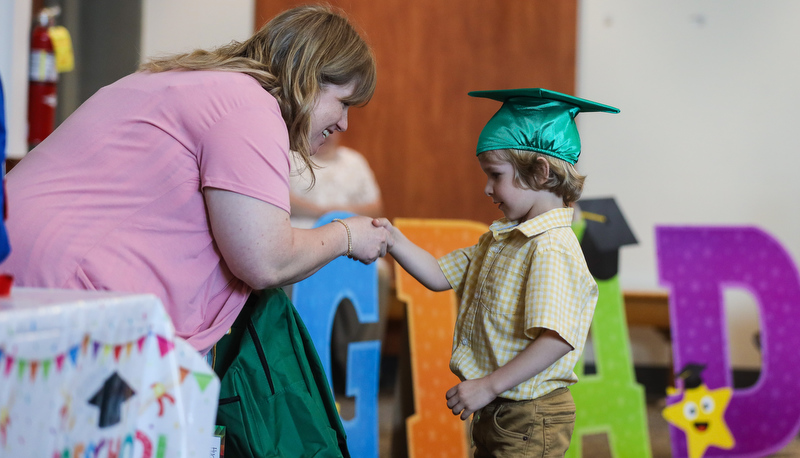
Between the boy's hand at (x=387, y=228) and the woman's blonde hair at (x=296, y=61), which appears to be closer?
the woman's blonde hair at (x=296, y=61)

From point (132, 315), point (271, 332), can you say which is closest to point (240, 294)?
point (271, 332)

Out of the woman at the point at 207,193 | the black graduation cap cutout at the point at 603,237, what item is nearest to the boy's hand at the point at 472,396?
the woman at the point at 207,193

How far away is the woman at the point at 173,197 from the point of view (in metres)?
1.16

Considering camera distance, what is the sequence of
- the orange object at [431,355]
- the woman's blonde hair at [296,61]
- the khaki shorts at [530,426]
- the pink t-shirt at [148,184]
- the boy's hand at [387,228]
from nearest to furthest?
the pink t-shirt at [148,184], the woman's blonde hair at [296,61], the khaki shorts at [530,426], the boy's hand at [387,228], the orange object at [431,355]

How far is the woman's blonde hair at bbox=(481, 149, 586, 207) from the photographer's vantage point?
5.17ft

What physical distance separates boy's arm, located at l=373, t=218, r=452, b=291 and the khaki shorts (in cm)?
33

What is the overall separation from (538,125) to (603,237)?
1.28 m

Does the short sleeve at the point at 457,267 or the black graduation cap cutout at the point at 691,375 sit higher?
the short sleeve at the point at 457,267

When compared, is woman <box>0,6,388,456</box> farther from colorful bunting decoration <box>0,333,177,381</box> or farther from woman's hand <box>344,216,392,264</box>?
colorful bunting decoration <box>0,333,177,381</box>

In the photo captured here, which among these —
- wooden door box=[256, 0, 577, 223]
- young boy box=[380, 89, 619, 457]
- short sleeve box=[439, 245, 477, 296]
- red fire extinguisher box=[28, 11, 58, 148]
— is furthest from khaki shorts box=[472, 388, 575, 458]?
wooden door box=[256, 0, 577, 223]

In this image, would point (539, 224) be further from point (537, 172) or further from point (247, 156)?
point (247, 156)

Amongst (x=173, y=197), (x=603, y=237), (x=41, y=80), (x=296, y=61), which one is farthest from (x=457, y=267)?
(x=41, y=80)

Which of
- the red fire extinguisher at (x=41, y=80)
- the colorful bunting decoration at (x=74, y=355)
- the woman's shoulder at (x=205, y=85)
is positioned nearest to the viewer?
the colorful bunting decoration at (x=74, y=355)

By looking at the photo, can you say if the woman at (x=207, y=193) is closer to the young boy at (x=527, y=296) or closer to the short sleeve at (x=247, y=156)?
the short sleeve at (x=247, y=156)
